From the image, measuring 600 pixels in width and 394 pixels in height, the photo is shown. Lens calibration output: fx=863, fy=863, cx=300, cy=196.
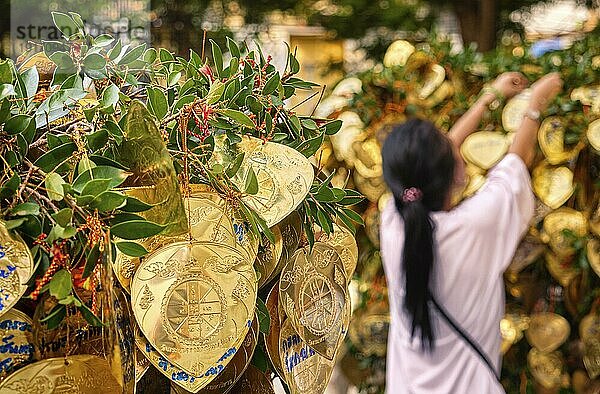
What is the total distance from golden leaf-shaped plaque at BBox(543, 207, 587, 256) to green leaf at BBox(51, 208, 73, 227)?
5.89ft

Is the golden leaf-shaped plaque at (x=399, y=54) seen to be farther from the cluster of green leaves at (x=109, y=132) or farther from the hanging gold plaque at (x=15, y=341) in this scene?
Result: the hanging gold plaque at (x=15, y=341)

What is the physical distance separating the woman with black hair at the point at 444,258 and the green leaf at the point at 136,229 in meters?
1.23

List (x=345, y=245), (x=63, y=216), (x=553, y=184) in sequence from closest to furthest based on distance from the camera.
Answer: (x=63, y=216)
(x=345, y=245)
(x=553, y=184)

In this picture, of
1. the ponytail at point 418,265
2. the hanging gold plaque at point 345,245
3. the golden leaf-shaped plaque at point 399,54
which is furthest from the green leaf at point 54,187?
the golden leaf-shaped plaque at point 399,54

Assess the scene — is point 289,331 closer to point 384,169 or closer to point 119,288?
point 119,288

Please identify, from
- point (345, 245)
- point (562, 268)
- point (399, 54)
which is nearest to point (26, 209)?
point (345, 245)

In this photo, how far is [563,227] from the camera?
6.71ft

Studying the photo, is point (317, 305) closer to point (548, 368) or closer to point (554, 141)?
point (554, 141)

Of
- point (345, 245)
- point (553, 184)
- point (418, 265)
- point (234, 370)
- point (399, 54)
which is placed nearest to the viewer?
point (234, 370)

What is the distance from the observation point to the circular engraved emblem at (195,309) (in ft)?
1.39

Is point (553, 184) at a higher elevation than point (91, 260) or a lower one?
lower

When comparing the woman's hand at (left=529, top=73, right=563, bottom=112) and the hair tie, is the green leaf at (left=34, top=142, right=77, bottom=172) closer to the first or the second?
the hair tie

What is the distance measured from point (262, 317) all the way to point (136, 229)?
0.11 metres

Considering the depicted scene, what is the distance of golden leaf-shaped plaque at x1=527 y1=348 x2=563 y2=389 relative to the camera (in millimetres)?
2125
